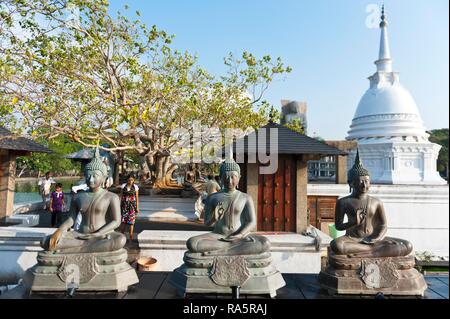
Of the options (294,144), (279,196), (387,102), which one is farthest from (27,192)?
(387,102)

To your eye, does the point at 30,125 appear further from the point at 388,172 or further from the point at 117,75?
the point at 388,172

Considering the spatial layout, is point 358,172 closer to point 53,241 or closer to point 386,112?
point 53,241

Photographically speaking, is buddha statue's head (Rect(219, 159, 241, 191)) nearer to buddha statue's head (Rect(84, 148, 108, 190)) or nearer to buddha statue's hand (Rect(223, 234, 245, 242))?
buddha statue's hand (Rect(223, 234, 245, 242))

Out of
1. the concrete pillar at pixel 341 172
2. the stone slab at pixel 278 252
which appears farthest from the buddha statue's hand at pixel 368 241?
the concrete pillar at pixel 341 172

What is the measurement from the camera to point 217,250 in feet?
15.4

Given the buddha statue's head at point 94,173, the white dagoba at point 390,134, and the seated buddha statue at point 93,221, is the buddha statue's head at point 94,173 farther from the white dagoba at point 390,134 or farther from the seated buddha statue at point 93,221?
the white dagoba at point 390,134

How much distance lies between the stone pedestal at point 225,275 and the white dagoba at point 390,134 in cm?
2133

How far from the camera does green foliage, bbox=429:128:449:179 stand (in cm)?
5169

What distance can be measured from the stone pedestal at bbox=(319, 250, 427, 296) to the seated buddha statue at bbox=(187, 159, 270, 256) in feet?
3.93

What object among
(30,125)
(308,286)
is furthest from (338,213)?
(30,125)

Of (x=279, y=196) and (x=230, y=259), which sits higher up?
(x=279, y=196)

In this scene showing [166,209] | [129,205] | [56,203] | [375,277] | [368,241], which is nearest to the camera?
[375,277]

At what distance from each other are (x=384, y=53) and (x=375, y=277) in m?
33.4

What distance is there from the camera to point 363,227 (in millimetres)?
5020
